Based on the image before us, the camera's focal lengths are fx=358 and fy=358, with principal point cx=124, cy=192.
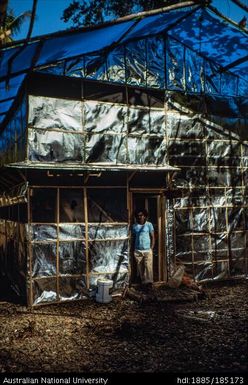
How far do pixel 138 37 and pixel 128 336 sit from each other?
8034 millimetres

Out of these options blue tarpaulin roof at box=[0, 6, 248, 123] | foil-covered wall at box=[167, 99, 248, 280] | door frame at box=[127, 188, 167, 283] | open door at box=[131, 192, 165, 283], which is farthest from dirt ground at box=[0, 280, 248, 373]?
blue tarpaulin roof at box=[0, 6, 248, 123]

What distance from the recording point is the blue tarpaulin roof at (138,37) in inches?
344

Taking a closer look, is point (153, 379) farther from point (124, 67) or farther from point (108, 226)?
point (124, 67)

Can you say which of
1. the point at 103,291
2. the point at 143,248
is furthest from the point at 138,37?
the point at 103,291

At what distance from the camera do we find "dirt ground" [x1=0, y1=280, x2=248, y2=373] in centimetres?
562

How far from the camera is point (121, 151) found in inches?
401

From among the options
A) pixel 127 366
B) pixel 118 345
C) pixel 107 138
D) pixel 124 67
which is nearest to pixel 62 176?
pixel 107 138

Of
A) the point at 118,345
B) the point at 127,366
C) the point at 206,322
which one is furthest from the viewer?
the point at 206,322

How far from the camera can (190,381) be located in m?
4.79

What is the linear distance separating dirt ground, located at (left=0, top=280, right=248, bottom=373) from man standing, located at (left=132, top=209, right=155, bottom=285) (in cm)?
86

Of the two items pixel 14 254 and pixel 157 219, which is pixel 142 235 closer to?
pixel 157 219

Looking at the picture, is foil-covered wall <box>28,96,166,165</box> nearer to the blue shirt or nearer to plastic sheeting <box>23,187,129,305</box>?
plastic sheeting <box>23,187,129,305</box>

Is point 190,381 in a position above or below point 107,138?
below

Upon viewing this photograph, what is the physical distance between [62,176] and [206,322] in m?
4.91
